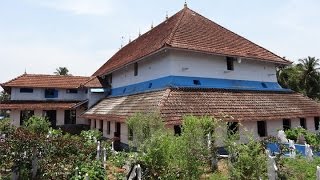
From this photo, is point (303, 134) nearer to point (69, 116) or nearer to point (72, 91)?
point (69, 116)

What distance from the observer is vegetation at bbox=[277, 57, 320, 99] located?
45.3m

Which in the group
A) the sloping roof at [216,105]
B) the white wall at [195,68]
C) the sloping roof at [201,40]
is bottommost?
the sloping roof at [216,105]

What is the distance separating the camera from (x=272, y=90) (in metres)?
21.7

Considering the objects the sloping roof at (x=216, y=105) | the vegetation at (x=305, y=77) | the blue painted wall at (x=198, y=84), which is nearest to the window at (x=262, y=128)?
→ the sloping roof at (x=216, y=105)

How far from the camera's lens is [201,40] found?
1959 centimetres

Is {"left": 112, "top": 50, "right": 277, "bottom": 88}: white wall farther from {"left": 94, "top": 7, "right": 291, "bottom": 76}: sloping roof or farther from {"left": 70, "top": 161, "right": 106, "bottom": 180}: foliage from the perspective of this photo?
{"left": 70, "top": 161, "right": 106, "bottom": 180}: foliage

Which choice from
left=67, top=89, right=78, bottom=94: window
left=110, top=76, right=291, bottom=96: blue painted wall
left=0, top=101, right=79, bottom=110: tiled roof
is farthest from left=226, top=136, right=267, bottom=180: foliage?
left=67, top=89, right=78, bottom=94: window

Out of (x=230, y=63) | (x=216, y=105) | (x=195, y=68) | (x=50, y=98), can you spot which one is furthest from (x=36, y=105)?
(x=216, y=105)

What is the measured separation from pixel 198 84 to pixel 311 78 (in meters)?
34.8

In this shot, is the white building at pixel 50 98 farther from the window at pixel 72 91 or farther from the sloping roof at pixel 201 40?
the sloping roof at pixel 201 40

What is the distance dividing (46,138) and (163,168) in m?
5.07

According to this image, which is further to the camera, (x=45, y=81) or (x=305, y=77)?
(x=305, y=77)

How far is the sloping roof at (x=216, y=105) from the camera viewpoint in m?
15.4

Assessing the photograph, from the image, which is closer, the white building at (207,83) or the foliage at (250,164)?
the foliage at (250,164)
